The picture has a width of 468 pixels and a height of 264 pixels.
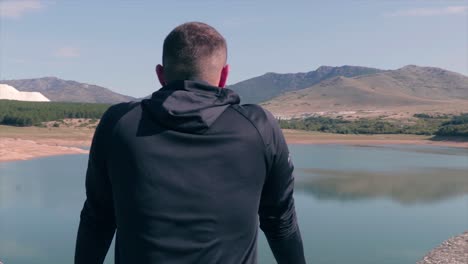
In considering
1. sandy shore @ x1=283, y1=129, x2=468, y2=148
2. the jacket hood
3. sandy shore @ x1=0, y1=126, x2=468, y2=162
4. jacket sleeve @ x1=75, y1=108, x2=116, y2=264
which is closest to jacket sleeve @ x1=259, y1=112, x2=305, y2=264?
the jacket hood

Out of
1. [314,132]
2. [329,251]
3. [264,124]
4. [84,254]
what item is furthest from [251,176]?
[314,132]

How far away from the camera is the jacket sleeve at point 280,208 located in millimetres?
1779

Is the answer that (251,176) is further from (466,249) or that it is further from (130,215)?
(466,249)

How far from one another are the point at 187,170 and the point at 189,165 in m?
0.02

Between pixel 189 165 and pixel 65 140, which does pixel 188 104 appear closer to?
pixel 189 165

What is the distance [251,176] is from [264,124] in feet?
0.59

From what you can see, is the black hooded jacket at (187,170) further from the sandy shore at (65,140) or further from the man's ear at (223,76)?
the sandy shore at (65,140)

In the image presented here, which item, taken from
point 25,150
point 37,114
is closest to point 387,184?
point 25,150

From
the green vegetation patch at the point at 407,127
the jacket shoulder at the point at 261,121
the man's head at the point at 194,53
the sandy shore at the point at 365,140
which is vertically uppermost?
the man's head at the point at 194,53

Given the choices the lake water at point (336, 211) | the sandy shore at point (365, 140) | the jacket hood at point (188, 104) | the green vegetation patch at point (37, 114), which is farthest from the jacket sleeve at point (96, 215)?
the sandy shore at point (365, 140)

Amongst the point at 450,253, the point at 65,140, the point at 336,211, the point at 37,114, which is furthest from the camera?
the point at 37,114

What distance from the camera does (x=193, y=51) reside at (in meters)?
1.76

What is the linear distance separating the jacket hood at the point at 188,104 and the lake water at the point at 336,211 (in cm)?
1221

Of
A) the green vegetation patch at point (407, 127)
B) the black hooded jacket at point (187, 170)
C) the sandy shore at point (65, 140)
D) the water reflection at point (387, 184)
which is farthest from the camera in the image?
the green vegetation patch at point (407, 127)
